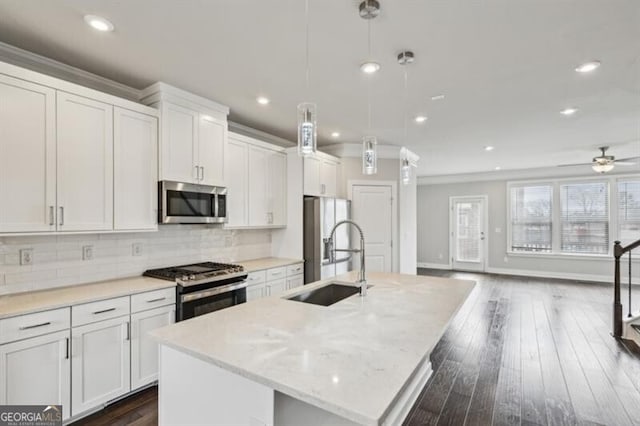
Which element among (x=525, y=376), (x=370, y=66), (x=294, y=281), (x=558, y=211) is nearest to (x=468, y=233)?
(x=558, y=211)

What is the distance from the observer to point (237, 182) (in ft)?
12.1

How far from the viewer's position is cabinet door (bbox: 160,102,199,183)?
2.87m

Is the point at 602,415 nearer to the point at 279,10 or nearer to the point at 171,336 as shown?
the point at 171,336

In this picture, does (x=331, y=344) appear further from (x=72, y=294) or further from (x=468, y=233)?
(x=468, y=233)

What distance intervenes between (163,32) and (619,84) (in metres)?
3.97

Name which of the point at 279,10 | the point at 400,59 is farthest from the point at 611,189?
the point at 279,10

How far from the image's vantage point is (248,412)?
1.16m

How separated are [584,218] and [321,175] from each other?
6711mm

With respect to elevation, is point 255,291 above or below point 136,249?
below

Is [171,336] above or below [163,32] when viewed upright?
below

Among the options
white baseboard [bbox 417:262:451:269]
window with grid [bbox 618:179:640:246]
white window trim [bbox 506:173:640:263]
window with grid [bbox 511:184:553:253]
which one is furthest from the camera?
white baseboard [bbox 417:262:451:269]

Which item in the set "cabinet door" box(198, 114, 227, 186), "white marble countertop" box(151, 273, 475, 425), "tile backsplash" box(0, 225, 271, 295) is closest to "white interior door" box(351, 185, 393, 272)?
"tile backsplash" box(0, 225, 271, 295)

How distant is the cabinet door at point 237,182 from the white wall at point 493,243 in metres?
6.87

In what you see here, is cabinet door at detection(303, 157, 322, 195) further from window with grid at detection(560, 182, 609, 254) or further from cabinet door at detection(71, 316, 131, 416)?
window with grid at detection(560, 182, 609, 254)
